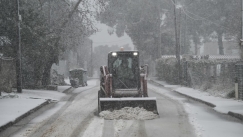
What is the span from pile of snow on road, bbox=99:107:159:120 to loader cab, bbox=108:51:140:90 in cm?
179

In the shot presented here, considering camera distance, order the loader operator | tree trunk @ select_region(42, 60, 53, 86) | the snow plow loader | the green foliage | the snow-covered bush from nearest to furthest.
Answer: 1. the snow plow loader
2. the loader operator
3. the snow-covered bush
4. tree trunk @ select_region(42, 60, 53, 86)
5. the green foliage

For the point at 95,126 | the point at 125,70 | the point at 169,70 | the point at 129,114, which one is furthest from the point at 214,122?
the point at 169,70

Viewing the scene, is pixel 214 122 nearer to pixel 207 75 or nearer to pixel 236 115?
pixel 236 115

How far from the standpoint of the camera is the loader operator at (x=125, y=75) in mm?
14906

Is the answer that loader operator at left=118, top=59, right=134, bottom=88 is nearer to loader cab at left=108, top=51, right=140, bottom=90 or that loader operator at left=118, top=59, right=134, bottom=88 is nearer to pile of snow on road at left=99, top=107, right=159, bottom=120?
loader cab at left=108, top=51, right=140, bottom=90

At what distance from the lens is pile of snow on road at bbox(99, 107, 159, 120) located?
A: 41.7ft

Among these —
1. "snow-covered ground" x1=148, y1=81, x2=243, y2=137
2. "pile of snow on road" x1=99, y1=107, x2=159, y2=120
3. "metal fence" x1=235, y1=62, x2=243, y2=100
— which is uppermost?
"metal fence" x1=235, y1=62, x2=243, y2=100

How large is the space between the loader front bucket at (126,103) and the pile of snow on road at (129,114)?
6.6 inches

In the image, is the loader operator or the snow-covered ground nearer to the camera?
the snow-covered ground

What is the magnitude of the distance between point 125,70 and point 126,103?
1.97 meters

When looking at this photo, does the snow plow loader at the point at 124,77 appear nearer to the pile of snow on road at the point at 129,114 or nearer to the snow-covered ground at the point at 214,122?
the pile of snow on road at the point at 129,114

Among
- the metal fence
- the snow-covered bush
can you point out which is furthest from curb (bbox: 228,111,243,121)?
the snow-covered bush

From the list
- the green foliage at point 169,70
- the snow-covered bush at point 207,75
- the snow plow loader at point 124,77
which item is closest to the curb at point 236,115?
the snow plow loader at point 124,77

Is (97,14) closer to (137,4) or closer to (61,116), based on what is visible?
(61,116)
